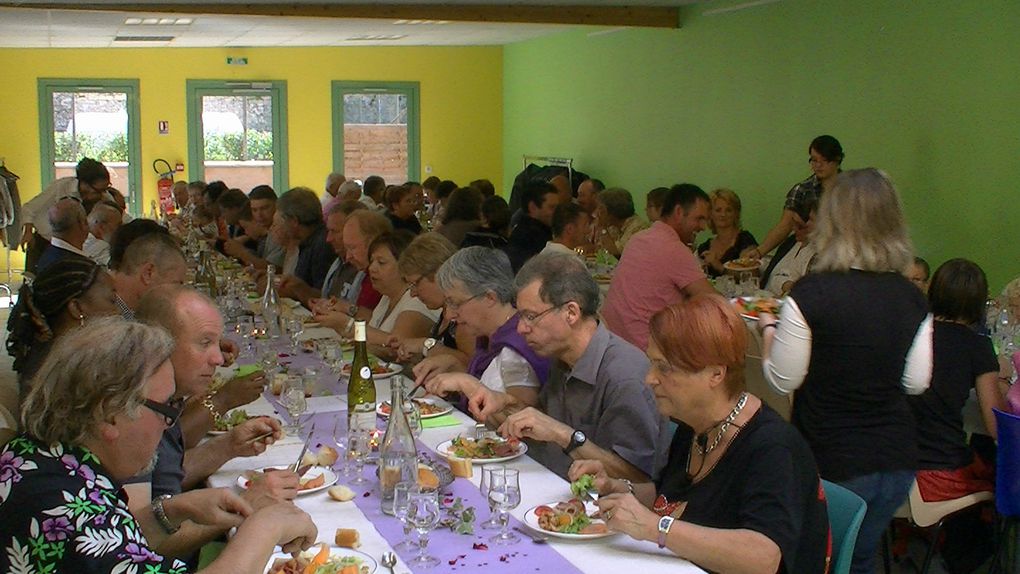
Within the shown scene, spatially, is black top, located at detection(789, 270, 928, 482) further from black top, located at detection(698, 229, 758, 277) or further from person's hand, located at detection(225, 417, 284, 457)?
black top, located at detection(698, 229, 758, 277)

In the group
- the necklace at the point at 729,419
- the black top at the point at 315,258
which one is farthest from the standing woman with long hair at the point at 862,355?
the black top at the point at 315,258

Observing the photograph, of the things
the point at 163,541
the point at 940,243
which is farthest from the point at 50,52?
the point at 163,541

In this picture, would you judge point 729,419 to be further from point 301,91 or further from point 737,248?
point 301,91

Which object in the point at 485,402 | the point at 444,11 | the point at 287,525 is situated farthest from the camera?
the point at 444,11

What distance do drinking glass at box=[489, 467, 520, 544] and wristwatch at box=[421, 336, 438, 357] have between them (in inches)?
77.6

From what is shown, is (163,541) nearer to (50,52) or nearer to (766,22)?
(766,22)

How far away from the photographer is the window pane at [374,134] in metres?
15.4

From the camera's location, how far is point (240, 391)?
12.3 feet

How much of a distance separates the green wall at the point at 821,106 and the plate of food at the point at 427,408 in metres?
4.04

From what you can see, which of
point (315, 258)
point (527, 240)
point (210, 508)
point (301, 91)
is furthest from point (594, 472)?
point (301, 91)

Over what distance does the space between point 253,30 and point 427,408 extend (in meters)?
8.36

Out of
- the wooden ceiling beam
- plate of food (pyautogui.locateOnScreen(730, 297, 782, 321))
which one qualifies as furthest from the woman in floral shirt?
the wooden ceiling beam

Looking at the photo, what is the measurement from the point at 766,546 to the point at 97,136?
13.9 m

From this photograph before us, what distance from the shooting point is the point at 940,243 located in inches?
278
